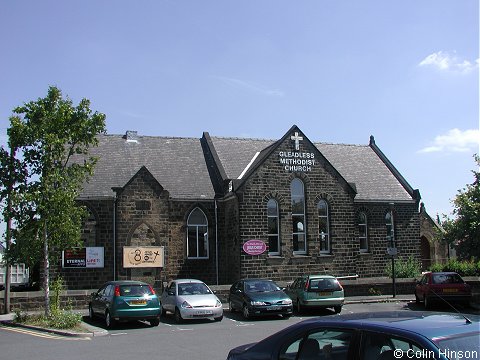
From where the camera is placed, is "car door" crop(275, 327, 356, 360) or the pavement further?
the pavement

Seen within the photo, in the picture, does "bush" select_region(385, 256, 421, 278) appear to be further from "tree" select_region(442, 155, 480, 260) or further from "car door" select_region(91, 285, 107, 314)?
"car door" select_region(91, 285, 107, 314)

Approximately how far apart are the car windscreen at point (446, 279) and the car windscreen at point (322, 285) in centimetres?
501

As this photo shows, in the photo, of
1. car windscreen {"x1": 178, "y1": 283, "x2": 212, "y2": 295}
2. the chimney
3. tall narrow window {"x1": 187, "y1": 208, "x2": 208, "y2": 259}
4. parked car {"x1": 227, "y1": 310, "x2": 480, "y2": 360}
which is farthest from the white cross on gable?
parked car {"x1": 227, "y1": 310, "x2": 480, "y2": 360}

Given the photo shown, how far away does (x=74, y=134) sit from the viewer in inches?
774

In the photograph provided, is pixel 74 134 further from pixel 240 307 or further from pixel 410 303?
pixel 410 303

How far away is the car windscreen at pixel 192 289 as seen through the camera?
19.6m

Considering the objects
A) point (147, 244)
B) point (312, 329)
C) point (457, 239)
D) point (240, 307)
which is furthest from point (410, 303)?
point (312, 329)

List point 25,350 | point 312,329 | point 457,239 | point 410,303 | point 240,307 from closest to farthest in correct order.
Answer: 1. point 312,329
2. point 25,350
3. point 240,307
4. point 457,239
5. point 410,303

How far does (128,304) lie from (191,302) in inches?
91.9

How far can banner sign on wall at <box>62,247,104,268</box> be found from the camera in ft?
87.9

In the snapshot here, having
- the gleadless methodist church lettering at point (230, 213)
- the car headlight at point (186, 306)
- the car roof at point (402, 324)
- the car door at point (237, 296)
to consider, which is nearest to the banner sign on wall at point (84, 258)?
the gleadless methodist church lettering at point (230, 213)

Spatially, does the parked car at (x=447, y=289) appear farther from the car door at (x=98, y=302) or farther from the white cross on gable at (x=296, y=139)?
the car door at (x=98, y=302)

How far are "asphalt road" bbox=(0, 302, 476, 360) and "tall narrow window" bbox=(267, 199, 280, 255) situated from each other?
946cm

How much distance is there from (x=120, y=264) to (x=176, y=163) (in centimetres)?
739
